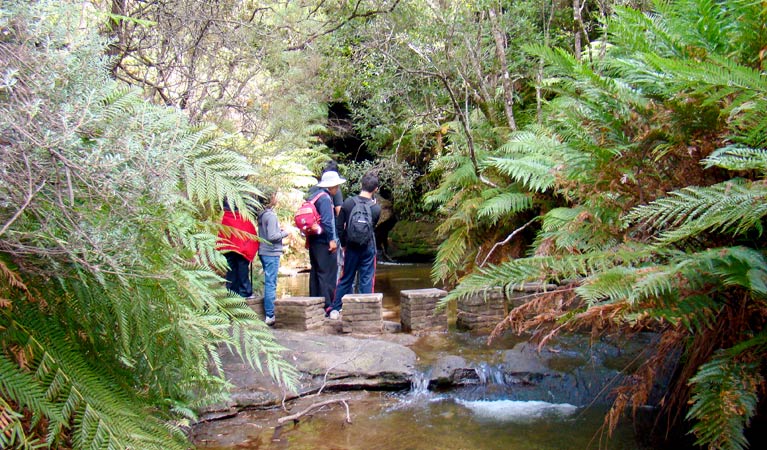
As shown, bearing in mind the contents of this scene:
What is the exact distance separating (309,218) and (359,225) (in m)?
0.50

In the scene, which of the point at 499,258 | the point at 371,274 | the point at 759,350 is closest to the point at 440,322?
the point at 371,274

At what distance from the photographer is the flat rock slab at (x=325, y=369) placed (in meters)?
4.27

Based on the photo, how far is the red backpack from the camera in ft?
19.2

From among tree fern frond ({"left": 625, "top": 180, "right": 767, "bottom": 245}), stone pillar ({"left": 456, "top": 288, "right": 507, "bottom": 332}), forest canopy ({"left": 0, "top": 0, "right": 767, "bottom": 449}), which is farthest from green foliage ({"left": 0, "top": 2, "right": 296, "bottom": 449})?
stone pillar ({"left": 456, "top": 288, "right": 507, "bottom": 332})

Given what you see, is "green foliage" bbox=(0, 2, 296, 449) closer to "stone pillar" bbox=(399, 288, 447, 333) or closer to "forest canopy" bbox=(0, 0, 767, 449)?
"forest canopy" bbox=(0, 0, 767, 449)

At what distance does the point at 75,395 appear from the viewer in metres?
1.60

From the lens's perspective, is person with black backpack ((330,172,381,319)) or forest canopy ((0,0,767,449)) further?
person with black backpack ((330,172,381,319))

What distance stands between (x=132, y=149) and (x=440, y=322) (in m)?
4.44

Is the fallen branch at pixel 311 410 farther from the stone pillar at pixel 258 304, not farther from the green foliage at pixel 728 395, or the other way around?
the green foliage at pixel 728 395

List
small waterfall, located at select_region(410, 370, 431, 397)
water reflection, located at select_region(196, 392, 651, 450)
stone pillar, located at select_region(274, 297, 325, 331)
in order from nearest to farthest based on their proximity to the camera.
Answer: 1. water reflection, located at select_region(196, 392, 651, 450)
2. small waterfall, located at select_region(410, 370, 431, 397)
3. stone pillar, located at select_region(274, 297, 325, 331)

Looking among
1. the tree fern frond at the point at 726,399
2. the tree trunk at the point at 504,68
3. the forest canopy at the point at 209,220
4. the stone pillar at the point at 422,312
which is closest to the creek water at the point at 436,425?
the stone pillar at the point at 422,312

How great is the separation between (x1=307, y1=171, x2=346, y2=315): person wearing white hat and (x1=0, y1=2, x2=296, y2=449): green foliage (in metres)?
4.00

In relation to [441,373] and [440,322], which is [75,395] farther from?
[440,322]

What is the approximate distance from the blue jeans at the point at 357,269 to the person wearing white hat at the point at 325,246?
0.09 meters
